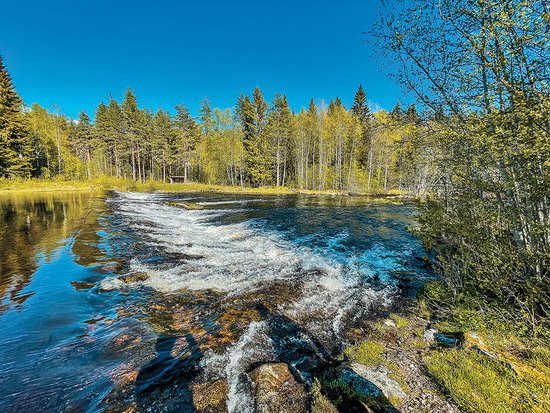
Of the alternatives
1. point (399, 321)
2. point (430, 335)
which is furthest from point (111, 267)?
point (430, 335)

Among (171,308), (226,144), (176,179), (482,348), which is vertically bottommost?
(171,308)

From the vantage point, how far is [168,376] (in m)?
4.09

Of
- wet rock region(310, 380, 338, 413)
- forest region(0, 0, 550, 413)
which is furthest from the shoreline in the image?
wet rock region(310, 380, 338, 413)

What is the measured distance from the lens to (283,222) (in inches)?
716

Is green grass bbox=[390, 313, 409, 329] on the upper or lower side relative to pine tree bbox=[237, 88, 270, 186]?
lower

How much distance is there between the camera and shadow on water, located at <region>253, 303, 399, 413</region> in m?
3.27

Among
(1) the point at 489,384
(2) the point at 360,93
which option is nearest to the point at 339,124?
(2) the point at 360,93

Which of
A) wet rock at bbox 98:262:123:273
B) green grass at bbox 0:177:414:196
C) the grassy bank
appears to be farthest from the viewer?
the grassy bank

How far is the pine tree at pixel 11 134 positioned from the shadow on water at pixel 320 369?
56.6m

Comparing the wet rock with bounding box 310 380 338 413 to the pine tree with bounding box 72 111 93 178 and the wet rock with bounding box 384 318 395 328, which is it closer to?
the wet rock with bounding box 384 318 395 328

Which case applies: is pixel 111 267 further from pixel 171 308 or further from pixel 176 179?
pixel 176 179

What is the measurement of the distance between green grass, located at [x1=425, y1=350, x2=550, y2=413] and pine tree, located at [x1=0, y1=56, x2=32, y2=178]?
195 ft

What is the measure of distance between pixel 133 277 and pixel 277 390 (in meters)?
5.93

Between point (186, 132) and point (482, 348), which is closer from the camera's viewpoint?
point (482, 348)
